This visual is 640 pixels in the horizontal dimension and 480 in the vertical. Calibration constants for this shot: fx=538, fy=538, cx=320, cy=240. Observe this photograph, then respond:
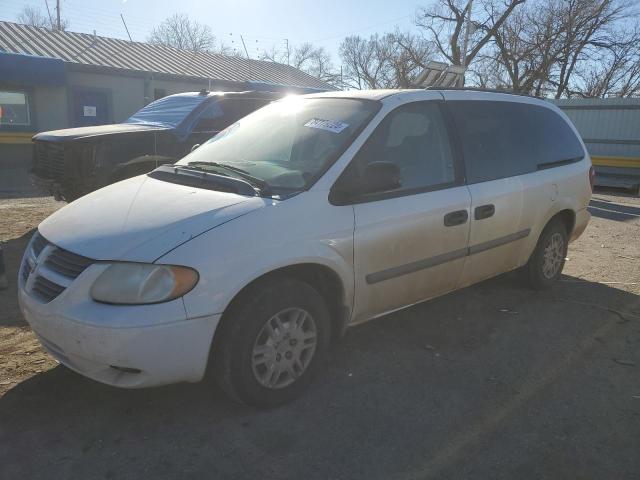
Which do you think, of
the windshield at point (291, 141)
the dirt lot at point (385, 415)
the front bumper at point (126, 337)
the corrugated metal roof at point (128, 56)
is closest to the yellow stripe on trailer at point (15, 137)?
the corrugated metal roof at point (128, 56)

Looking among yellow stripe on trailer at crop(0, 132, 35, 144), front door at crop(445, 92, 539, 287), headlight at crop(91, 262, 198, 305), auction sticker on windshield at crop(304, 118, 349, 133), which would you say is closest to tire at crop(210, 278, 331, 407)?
headlight at crop(91, 262, 198, 305)

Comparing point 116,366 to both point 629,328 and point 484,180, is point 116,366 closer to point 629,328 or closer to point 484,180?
point 484,180

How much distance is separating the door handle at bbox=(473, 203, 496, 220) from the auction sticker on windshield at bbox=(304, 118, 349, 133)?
1203 mm

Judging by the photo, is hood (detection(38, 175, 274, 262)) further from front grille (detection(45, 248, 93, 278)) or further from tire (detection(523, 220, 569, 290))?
tire (detection(523, 220, 569, 290))

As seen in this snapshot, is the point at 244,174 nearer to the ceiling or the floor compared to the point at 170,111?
nearer to the floor

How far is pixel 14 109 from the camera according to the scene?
15.8 meters

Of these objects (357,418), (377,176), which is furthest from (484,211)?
(357,418)

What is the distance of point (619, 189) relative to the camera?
1592 centimetres

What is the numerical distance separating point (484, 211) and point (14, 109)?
1595cm

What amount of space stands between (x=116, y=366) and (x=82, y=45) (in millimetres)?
18971

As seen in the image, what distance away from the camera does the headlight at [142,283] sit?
2.57m

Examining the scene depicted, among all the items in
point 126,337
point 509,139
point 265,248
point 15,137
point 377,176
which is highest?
point 509,139

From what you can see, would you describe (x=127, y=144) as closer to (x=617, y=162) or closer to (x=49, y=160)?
(x=49, y=160)

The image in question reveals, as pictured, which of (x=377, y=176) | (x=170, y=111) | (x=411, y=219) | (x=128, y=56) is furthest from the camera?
(x=128, y=56)
